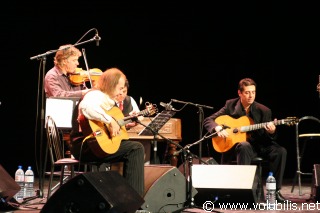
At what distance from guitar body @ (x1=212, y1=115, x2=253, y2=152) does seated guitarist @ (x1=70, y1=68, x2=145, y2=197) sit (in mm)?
1793

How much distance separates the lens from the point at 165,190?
4770 millimetres

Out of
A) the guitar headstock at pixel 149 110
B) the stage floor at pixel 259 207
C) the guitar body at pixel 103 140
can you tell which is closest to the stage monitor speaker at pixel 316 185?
the stage floor at pixel 259 207

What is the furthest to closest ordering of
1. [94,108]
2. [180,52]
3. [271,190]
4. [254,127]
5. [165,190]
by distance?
[180,52] → [254,127] → [271,190] → [165,190] → [94,108]

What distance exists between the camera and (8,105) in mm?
8547

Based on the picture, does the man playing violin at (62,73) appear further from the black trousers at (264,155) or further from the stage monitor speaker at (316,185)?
the stage monitor speaker at (316,185)

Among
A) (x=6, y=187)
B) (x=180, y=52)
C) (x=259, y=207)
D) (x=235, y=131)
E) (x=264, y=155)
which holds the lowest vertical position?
(x=259, y=207)

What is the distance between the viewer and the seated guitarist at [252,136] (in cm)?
596

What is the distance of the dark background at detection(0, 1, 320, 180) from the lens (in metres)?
8.55

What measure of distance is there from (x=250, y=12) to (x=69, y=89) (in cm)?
372

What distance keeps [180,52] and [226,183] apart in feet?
12.9

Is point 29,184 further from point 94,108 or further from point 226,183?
point 226,183

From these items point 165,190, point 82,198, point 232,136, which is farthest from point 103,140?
point 232,136

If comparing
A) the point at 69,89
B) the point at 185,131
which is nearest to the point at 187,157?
the point at 69,89

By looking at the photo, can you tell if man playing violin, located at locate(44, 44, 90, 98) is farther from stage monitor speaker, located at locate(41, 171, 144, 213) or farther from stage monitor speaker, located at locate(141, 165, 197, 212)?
stage monitor speaker, located at locate(41, 171, 144, 213)
